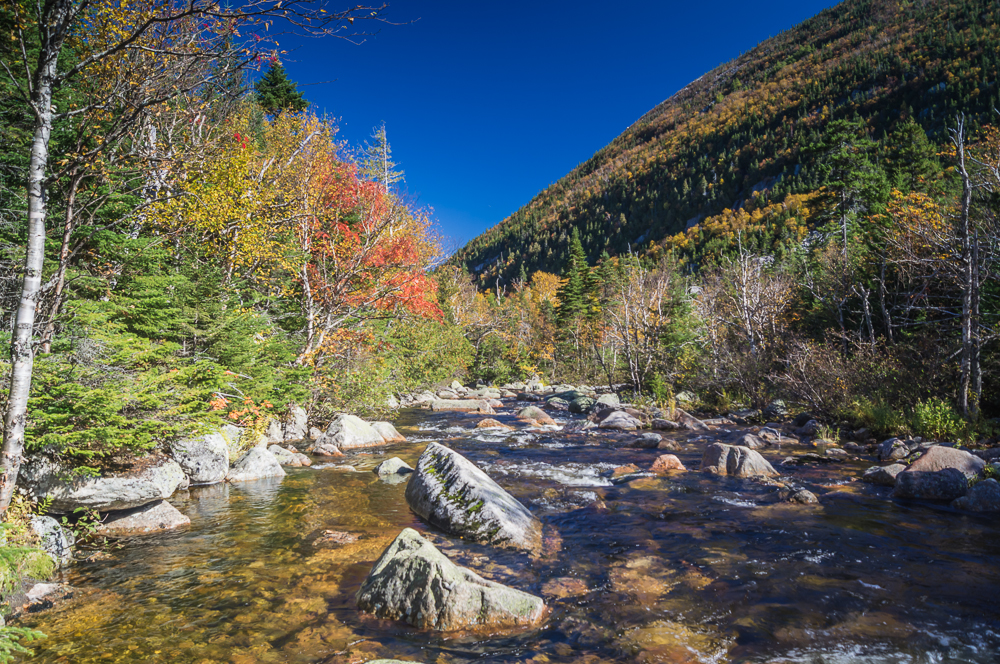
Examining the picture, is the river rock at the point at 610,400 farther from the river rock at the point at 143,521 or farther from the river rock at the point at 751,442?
the river rock at the point at 143,521

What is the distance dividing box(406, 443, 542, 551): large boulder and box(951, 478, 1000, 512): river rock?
637 centimetres

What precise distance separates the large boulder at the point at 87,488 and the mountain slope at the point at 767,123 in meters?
77.8

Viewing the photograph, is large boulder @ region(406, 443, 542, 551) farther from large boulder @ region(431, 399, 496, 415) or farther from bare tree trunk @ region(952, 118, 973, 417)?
large boulder @ region(431, 399, 496, 415)

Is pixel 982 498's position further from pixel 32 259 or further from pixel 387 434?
pixel 387 434

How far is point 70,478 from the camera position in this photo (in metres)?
5.75

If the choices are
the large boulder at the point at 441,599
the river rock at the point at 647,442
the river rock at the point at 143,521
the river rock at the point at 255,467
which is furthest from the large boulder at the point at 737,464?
the river rock at the point at 143,521

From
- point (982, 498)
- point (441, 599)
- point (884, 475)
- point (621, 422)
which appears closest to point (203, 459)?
point (441, 599)

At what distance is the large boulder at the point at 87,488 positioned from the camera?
566 cm

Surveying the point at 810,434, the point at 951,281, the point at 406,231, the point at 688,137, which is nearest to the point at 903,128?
the point at 951,281

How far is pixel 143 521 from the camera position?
A: 20.6 ft

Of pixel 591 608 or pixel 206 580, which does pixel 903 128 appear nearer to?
pixel 591 608

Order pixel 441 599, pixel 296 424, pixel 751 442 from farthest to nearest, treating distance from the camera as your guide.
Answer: pixel 296 424, pixel 751 442, pixel 441 599

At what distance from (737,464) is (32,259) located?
35.9 ft

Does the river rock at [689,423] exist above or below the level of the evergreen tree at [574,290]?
below
